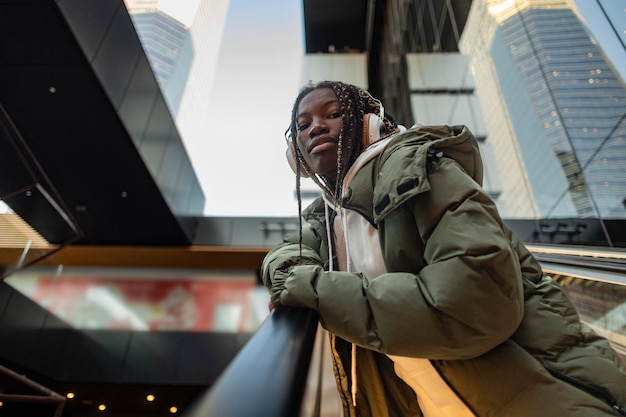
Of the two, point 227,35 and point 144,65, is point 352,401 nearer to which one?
point 144,65

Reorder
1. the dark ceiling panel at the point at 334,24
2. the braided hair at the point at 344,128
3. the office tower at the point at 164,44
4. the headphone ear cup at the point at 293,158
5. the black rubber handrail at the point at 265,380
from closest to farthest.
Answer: the black rubber handrail at the point at 265,380 < the braided hair at the point at 344,128 < the headphone ear cup at the point at 293,158 < the office tower at the point at 164,44 < the dark ceiling panel at the point at 334,24

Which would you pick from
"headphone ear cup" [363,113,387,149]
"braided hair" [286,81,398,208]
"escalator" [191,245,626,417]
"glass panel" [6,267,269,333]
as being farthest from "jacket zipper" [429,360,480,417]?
"glass panel" [6,267,269,333]

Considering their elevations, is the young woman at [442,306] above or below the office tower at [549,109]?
below

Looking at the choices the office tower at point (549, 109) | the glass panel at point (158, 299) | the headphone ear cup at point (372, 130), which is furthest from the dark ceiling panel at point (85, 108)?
the office tower at point (549, 109)

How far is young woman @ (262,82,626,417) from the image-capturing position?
0.57m

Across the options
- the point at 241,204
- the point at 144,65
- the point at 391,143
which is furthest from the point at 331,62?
the point at 391,143

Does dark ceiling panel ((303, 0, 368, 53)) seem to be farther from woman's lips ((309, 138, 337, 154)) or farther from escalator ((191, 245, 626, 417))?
escalator ((191, 245, 626, 417))

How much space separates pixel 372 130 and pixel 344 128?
4.0 inches

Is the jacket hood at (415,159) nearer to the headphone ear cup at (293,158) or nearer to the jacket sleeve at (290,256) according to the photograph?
the jacket sleeve at (290,256)

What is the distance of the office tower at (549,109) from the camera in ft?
6.88

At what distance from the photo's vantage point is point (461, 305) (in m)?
0.55

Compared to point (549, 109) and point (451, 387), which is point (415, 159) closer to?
point (451, 387)

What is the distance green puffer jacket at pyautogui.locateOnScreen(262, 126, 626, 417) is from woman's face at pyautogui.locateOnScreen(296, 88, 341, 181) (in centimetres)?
38

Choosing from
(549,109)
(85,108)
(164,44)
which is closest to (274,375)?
(549,109)
